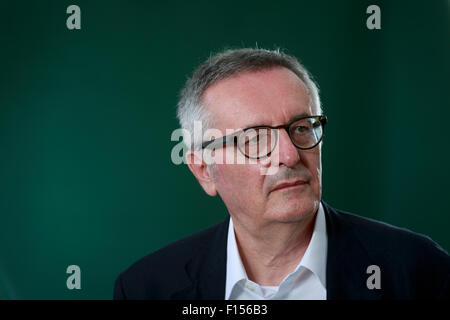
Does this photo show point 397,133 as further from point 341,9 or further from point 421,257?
point 421,257

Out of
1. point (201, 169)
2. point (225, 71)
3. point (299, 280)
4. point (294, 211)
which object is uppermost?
point (225, 71)

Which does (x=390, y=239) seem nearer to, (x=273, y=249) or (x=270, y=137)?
(x=273, y=249)

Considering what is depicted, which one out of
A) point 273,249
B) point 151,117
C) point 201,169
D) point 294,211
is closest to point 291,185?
point 294,211

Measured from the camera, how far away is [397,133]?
1996 mm

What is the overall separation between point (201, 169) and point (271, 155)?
32cm

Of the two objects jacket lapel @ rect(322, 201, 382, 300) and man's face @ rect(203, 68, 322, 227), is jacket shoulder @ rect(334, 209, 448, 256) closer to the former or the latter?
jacket lapel @ rect(322, 201, 382, 300)

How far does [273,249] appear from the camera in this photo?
1.30 meters

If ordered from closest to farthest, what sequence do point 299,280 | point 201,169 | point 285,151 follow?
point 285,151, point 299,280, point 201,169

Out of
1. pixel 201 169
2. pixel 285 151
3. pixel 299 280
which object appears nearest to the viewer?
pixel 285 151

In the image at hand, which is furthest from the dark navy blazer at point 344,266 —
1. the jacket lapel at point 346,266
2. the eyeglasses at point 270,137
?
the eyeglasses at point 270,137

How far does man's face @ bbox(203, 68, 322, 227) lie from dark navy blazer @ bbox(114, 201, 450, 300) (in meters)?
0.18

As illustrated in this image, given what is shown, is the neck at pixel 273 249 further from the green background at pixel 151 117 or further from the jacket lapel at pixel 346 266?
the green background at pixel 151 117

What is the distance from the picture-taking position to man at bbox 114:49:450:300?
1175 mm

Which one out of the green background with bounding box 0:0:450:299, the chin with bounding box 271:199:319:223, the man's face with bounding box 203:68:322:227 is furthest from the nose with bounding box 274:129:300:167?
the green background with bounding box 0:0:450:299
